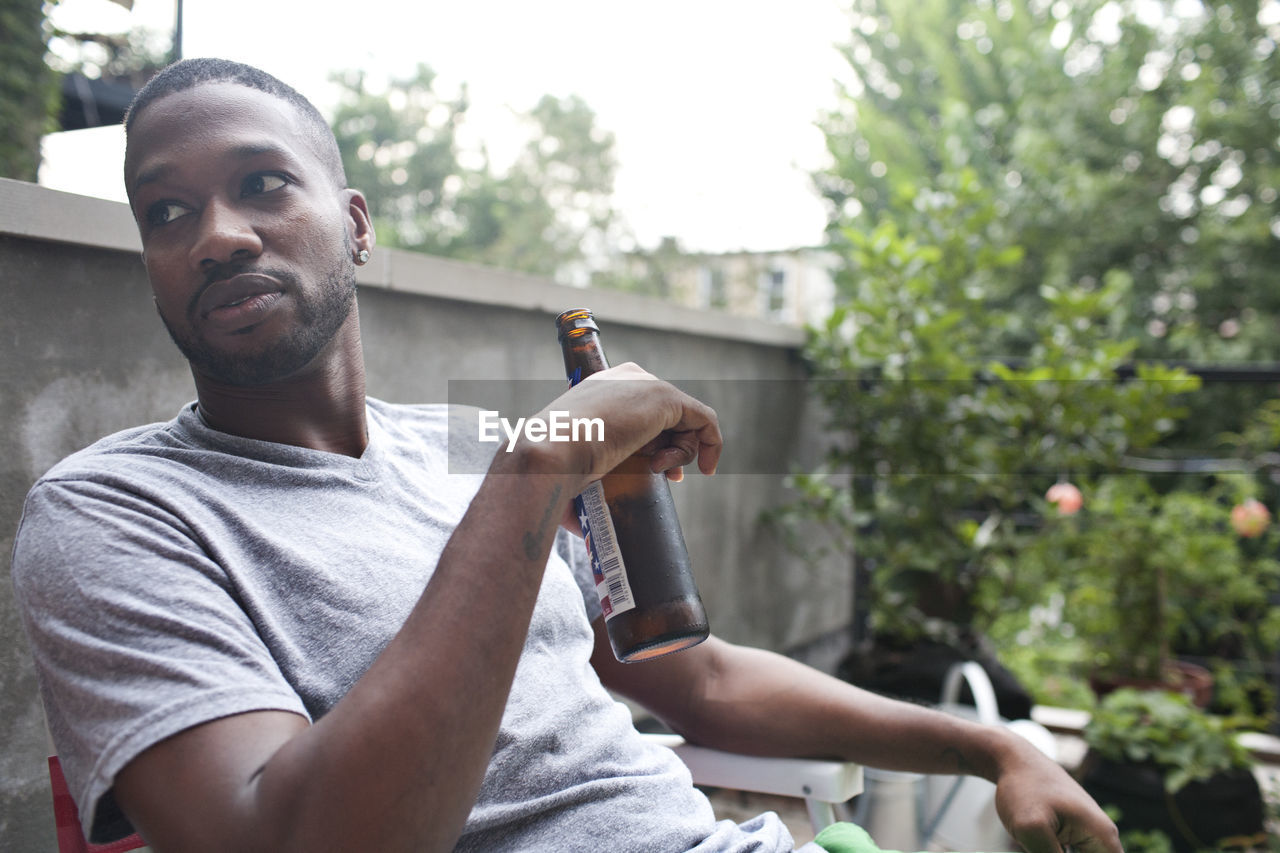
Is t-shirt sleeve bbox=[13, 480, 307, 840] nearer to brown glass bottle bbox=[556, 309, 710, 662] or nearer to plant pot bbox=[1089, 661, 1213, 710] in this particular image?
brown glass bottle bbox=[556, 309, 710, 662]

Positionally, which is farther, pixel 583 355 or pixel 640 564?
pixel 583 355

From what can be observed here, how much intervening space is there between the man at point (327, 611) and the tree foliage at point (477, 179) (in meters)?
17.7

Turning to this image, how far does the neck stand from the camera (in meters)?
1.06

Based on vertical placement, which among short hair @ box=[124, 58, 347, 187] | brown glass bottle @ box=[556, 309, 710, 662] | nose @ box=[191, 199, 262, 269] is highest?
short hair @ box=[124, 58, 347, 187]

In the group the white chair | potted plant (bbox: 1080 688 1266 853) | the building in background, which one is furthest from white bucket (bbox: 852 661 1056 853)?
the building in background

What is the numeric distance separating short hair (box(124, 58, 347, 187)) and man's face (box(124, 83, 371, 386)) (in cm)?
1

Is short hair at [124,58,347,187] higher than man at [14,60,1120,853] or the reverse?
higher

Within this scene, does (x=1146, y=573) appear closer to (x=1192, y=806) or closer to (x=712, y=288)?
(x=1192, y=806)

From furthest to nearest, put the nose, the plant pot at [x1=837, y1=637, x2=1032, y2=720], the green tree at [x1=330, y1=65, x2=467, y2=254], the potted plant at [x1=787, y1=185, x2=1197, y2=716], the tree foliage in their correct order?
the green tree at [x1=330, y1=65, x2=467, y2=254], the tree foliage, the potted plant at [x1=787, y1=185, x2=1197, y2=716], the plant pot at [x1=837, y1=637, x2=1032, y2=720], the nose

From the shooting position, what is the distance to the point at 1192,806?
2.29 meters

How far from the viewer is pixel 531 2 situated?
15227 millimetres

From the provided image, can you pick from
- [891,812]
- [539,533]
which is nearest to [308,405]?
[539,533]

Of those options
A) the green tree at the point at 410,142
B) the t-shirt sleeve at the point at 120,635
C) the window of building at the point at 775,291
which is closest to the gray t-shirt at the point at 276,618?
the t-shirt sleeve at the point at 120,635

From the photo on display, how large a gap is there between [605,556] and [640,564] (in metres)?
0.04
